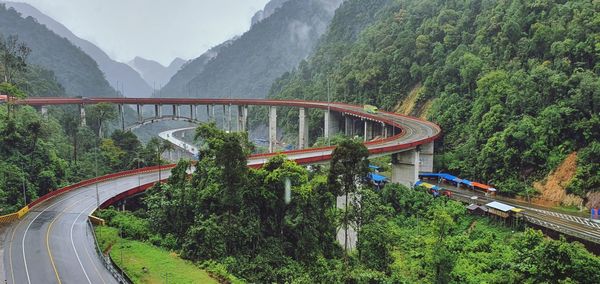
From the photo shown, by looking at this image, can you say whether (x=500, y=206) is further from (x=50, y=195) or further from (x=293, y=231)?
(x=50, y=195)

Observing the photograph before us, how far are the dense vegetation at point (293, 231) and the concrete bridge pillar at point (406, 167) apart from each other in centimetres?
1818

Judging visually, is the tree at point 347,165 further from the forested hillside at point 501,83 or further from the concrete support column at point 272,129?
the concrete support column at point 272,129

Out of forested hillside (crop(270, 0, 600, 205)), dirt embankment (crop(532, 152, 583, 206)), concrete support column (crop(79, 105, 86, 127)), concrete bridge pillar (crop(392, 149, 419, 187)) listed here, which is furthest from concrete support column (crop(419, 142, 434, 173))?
concrete support column (crop(79, 105, 86, 127))

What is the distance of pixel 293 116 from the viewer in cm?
10662

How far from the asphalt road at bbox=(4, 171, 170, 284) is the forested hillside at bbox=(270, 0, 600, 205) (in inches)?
1569

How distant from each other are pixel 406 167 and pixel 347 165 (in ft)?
94.8

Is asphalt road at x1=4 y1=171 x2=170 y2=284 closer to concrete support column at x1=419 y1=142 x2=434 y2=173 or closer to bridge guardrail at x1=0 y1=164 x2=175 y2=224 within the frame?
bridge guardrail at x1=0 y1=164 x2=175 y2=224

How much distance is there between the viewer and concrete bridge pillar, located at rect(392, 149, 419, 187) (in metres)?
53.0

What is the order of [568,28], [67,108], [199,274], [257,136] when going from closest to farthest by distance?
1. [199,274]
2. [568,28]
3. [67,108]
4. [257,136]

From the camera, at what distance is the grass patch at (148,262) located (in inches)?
1019

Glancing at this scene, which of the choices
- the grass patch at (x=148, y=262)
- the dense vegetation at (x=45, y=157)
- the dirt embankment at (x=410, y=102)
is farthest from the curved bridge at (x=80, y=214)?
the dirt embankment at (x=410, y=102)

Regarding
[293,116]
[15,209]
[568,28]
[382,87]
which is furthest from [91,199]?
[293,116]

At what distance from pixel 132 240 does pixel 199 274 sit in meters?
7.86

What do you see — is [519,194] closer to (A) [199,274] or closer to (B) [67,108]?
(A) [199,274]
